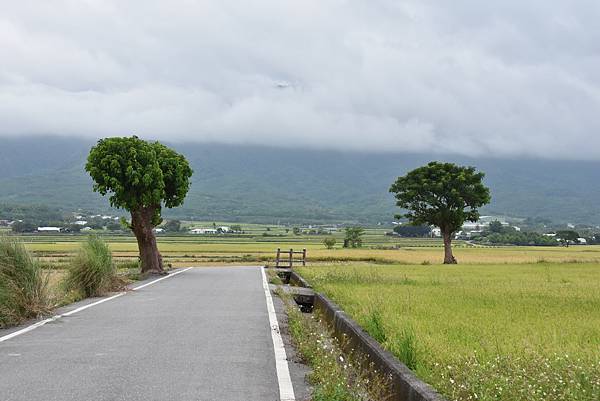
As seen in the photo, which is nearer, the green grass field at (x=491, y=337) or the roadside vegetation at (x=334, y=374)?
the green grass field at (x=491, y=337)

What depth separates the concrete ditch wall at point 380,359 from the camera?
263 inches

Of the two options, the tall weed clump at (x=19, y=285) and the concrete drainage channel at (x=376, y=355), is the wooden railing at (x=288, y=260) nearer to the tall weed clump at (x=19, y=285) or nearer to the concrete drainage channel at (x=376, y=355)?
the concrete drainage channel at (x=376, y=355)

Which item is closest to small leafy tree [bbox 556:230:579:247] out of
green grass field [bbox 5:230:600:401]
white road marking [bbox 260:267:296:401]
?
green grass field [bbox 5:230:600:401]

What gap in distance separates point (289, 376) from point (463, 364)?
1986mm

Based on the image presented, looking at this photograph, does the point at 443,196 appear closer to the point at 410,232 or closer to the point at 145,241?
the point at 145,241

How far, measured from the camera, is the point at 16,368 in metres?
8.52

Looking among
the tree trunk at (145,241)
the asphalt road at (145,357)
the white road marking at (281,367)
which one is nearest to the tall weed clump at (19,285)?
the asphalt road at (145,357)

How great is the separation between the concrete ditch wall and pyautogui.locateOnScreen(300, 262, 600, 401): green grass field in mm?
179

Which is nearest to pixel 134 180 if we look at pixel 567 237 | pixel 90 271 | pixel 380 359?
pixel 90 271

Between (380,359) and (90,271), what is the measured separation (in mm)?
12929

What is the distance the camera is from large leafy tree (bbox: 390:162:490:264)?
2140 inches

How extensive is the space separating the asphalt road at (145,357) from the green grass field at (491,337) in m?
1.84

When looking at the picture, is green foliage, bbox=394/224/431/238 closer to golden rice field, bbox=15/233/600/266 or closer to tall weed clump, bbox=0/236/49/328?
golden rice field, bbox=15/233/600/266

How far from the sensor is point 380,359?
8438mm
